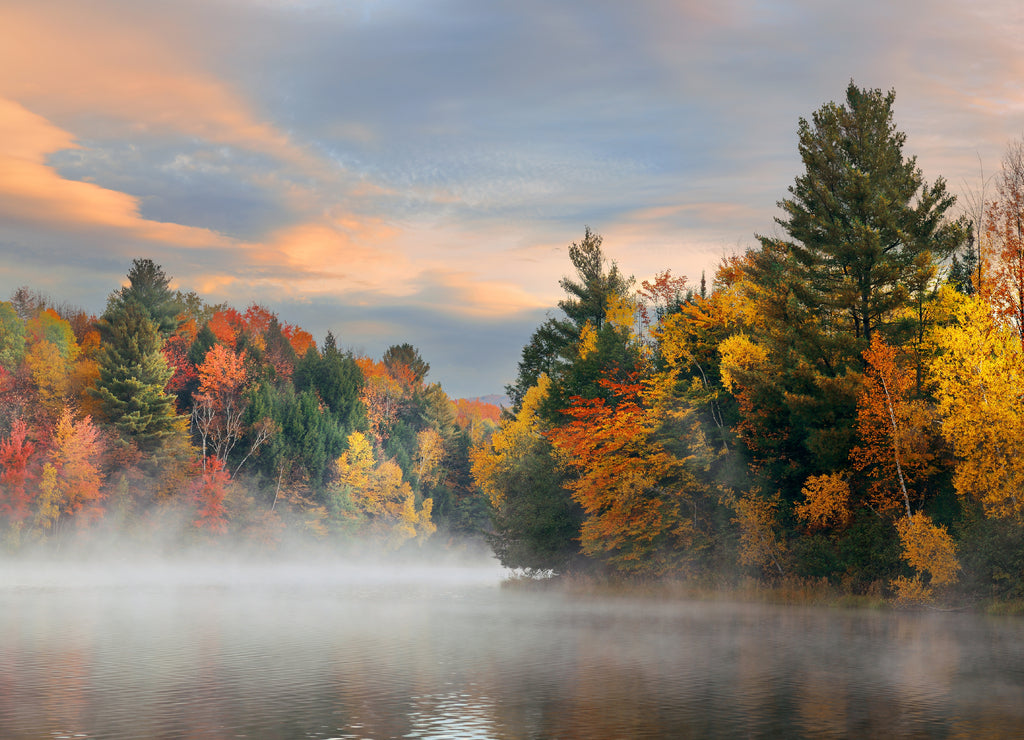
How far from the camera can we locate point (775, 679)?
25.4 meters

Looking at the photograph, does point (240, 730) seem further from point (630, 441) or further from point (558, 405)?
point (558, 405)

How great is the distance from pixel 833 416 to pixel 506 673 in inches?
1088

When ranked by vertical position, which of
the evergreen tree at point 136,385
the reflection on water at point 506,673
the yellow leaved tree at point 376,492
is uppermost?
the evergreen tree at point 136,385

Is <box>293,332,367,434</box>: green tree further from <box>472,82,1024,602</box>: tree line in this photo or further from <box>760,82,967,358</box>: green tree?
<box>760,82,967,358</box>: green tree

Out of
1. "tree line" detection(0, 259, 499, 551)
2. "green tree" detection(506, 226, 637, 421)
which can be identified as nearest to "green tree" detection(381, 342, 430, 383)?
"tree line" detection(0, 259, 499, 551)

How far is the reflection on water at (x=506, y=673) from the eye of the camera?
19.4 meters

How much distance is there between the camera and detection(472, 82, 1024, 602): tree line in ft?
146

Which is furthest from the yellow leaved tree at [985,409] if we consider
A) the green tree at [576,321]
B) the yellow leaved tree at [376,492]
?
the yellow leaved tree at [376,492]

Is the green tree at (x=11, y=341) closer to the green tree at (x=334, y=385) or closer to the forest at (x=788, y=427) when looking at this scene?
the forest at (x=788, y=427)

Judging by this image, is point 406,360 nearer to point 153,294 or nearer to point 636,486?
point 153,294

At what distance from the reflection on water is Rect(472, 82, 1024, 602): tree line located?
527 centimetres

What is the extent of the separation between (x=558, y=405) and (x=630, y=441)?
48.0 feet

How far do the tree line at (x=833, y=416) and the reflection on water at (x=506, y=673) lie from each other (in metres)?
5.27

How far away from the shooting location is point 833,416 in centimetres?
4881
